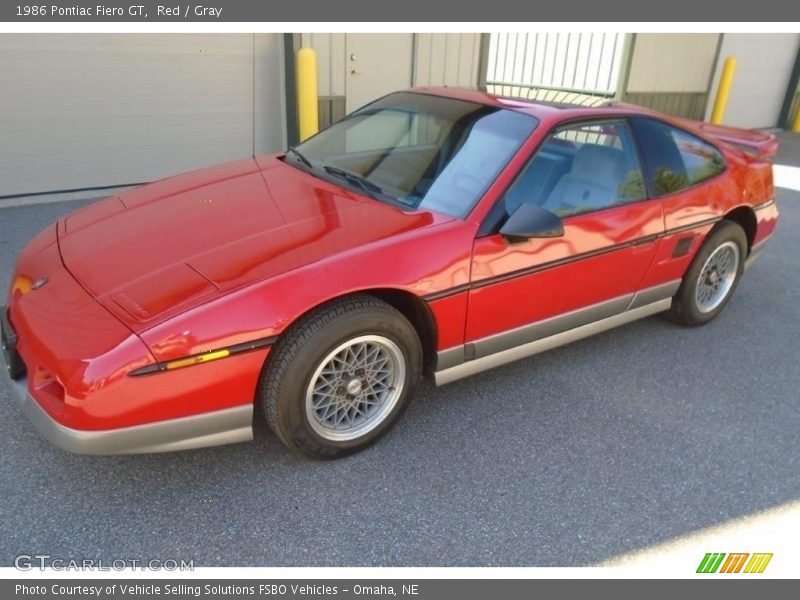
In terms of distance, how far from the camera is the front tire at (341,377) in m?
2.43

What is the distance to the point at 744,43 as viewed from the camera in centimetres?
1106

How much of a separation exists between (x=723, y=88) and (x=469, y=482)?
10.4 m

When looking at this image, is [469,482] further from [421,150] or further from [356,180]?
[421,150]

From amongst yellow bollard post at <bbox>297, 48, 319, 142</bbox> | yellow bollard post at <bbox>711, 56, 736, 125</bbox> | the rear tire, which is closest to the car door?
the rear tire

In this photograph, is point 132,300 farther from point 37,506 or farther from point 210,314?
point 37,506

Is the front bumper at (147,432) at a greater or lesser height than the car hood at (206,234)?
lesser

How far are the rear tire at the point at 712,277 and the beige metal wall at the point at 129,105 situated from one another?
4659 mm

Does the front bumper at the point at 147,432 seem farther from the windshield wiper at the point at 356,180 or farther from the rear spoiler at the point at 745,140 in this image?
the rear spoiler at the point at 745,140

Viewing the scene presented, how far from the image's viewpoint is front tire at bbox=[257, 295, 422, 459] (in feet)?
7.96

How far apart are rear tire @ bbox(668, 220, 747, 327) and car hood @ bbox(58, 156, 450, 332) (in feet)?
6.50

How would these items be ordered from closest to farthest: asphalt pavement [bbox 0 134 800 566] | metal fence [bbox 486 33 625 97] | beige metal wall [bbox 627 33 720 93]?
asphalt pavement [bbox 0 134 800 566], metal fence [bbox 486 33 625 97], beige metal wall [bbox 627 33 720 93]

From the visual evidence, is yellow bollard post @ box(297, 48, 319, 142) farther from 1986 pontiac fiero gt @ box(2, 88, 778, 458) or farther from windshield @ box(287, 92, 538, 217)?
1986 pontiac fiero gt @ box(2, 88, 778, 458)

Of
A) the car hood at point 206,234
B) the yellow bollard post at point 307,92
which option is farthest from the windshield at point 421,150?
the yellow bollard post at point 307,92

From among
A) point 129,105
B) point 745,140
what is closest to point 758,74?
point 745,140
